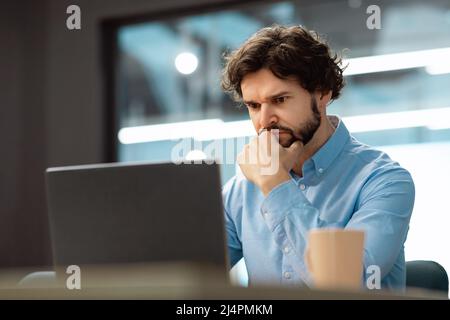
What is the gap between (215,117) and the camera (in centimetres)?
366

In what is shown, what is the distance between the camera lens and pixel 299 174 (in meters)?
1.67

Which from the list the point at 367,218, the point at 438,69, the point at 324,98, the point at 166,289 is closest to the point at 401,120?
the point at 438,69

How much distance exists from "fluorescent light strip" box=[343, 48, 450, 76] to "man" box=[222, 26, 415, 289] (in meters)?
1.55

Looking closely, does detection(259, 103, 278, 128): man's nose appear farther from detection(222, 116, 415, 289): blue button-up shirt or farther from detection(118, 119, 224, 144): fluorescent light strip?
detection(118, 119, 224, 144): fluorescent light strip

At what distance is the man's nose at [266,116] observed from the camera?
5.37 ft

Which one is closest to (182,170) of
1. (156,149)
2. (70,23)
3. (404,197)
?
(404,197)

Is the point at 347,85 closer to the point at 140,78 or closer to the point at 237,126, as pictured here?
the point at 237,126

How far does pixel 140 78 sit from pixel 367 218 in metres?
2.63

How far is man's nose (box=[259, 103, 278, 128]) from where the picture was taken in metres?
1.64

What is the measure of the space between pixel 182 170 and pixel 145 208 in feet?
0.23

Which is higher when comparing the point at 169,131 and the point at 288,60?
the point at 288,60

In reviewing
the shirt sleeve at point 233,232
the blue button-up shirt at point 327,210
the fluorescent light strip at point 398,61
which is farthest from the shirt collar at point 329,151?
the fluorescent light strip at point 398,61

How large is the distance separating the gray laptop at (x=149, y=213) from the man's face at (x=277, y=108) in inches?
27.2

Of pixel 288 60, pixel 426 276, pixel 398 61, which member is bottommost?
pixel 426 276
